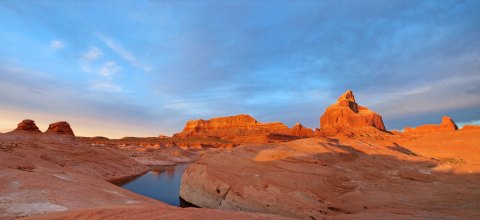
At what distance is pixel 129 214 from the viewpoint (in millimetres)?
5867

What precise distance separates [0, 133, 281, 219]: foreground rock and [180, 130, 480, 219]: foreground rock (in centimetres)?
417

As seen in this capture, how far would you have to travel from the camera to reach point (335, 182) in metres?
14.1

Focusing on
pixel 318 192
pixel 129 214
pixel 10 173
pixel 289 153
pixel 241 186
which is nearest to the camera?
pixel 129 214

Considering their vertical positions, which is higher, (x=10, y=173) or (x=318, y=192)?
(x=10, y=173)

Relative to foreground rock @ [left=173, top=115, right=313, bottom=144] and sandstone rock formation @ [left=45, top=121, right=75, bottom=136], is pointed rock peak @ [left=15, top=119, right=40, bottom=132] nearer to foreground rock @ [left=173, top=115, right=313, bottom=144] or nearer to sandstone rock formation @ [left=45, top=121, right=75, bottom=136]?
sandstone rock formation @ [left=45, top=121, right=75, bottom=136]

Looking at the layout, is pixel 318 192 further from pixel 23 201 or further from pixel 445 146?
pixel 445 146

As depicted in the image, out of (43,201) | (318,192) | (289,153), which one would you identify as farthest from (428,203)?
(43,201)

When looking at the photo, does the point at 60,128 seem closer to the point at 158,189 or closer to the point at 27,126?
the point at 27,126

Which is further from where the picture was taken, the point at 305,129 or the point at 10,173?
the point at 305,129

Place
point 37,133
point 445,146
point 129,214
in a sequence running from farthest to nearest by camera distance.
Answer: point 37,133
point 445,146
point 129,214

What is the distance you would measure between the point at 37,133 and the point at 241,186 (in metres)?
Result: 26.1

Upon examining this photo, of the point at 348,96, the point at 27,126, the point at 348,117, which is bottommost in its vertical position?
the point at 27,126

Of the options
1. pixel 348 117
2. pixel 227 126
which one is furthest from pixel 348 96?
pixel 227 126

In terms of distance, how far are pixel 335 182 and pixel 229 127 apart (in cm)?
14088
